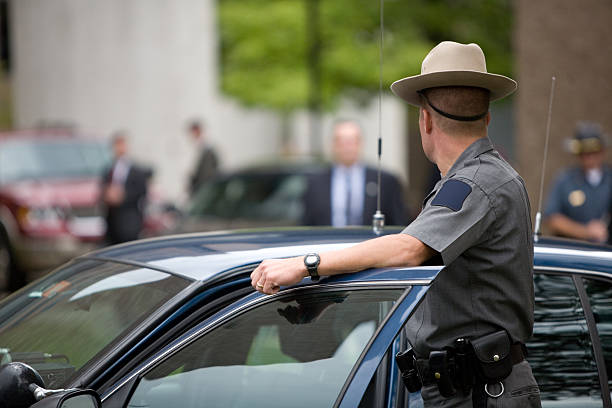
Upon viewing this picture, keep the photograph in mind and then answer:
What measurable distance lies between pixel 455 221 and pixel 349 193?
448 cm

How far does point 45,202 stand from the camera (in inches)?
434

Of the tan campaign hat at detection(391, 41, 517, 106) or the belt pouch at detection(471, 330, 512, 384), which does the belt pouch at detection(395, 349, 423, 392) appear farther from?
the tan campaign hat at detection(391, 41, 517, 106)

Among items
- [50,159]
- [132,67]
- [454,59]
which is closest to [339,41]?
[132,67]

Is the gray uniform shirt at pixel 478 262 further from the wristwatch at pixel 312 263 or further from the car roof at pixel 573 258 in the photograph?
the car roof at pixel 573 258

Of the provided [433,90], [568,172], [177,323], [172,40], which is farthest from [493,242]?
[172,40]

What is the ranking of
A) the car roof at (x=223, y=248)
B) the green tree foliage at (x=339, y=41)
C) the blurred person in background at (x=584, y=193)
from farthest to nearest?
1. the green tree foliage at (x=339, y=41)
2. the blurred person in background at (x=584, y=193)
3. the car roof at (x=223, y=248)

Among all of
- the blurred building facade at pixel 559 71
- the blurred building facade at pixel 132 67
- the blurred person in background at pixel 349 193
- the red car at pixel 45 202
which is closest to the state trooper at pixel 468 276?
the blurred person in background at pixel 349 193

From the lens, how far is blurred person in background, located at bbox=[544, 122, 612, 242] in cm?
674

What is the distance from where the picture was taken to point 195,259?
2854 mm

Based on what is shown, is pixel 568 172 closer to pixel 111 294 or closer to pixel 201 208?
pixel 201 208

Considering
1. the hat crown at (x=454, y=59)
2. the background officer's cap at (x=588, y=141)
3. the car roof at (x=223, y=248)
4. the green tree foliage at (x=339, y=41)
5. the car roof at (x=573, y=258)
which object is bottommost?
the car roof at (x=573, y=258)

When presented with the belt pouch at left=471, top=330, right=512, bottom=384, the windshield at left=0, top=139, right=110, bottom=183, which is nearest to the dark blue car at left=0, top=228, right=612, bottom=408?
the belt pouch at left=471, top=330, right=512, bottom=384

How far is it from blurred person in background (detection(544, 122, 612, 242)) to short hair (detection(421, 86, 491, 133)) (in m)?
4.32

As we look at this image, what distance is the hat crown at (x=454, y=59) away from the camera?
2.65 m
